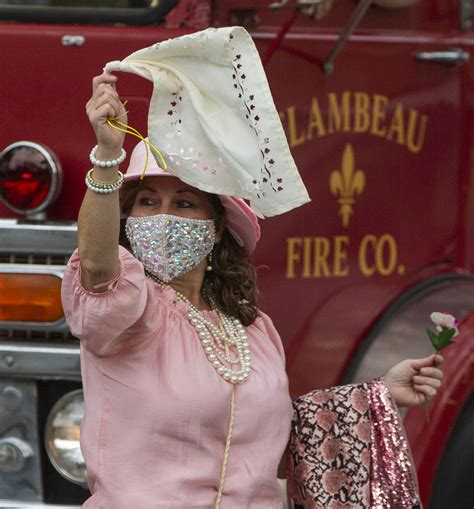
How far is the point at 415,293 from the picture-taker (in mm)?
3832

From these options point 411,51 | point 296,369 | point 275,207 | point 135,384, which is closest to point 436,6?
point 411,51

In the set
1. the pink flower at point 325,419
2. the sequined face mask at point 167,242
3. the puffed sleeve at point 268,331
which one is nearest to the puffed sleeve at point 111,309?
the sequined face mask at point 167,242

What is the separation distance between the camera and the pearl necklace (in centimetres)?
270

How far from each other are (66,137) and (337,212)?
855mm

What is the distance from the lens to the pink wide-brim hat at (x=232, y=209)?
275 centimetres

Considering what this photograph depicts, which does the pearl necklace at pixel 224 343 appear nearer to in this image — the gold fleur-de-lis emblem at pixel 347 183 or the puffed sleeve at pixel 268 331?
the puffed sleeve at pixel 268 331

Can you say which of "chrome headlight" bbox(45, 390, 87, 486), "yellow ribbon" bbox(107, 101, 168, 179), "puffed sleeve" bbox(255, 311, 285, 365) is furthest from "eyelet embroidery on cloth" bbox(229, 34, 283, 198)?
"chrome headlight" bbox(45, 390, 87, 486)

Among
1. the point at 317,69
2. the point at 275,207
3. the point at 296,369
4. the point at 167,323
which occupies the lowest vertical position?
the point at 296,369

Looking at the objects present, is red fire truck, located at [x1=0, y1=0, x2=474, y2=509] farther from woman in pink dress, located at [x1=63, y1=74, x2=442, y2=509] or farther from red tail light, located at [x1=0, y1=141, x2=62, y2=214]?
woman in pink dress, located at [x1=63, y1=74, x2=442, y2=509]

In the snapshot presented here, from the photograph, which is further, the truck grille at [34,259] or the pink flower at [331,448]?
the truck grille at [34,259]

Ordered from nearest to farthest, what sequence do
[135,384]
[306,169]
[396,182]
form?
[135,384]
[306,169]
[396,182]

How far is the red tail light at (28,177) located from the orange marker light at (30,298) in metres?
0.16

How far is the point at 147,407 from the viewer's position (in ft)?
8.48

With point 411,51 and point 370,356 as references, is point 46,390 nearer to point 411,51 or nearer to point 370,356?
point 370,356
